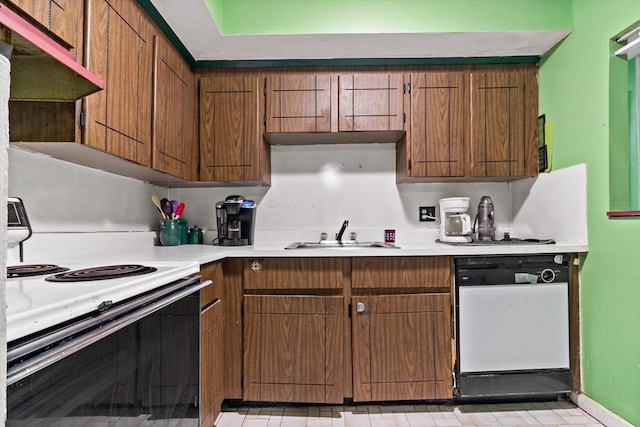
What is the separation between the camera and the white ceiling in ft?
6.42

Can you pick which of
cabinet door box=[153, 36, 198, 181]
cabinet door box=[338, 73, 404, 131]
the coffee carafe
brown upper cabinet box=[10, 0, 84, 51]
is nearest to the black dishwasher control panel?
the coffee carafe

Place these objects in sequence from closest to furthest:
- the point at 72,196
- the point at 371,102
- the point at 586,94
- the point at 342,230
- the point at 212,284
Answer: the point at 72,196, the point at 212,284, the point at 586,94, the point at 371,102, the point at 342,230

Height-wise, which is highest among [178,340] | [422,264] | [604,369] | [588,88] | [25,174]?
[588,88]

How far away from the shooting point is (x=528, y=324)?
73.8 inches

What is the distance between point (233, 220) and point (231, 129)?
1.91 feet

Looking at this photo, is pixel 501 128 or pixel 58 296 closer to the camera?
pixel 58 296

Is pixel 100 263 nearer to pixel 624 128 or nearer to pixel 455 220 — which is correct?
pixel 455 220

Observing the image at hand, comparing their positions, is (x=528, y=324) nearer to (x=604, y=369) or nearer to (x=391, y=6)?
(x=604, y=369)

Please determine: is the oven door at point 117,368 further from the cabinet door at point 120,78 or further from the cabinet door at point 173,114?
the cabinet door at point 173,114

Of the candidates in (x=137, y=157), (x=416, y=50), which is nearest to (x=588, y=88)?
(x=416, y=50)

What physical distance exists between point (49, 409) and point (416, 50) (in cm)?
228

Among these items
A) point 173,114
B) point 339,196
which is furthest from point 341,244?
point 173,114

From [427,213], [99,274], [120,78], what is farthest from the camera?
[427,213]

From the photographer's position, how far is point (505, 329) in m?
1.86
